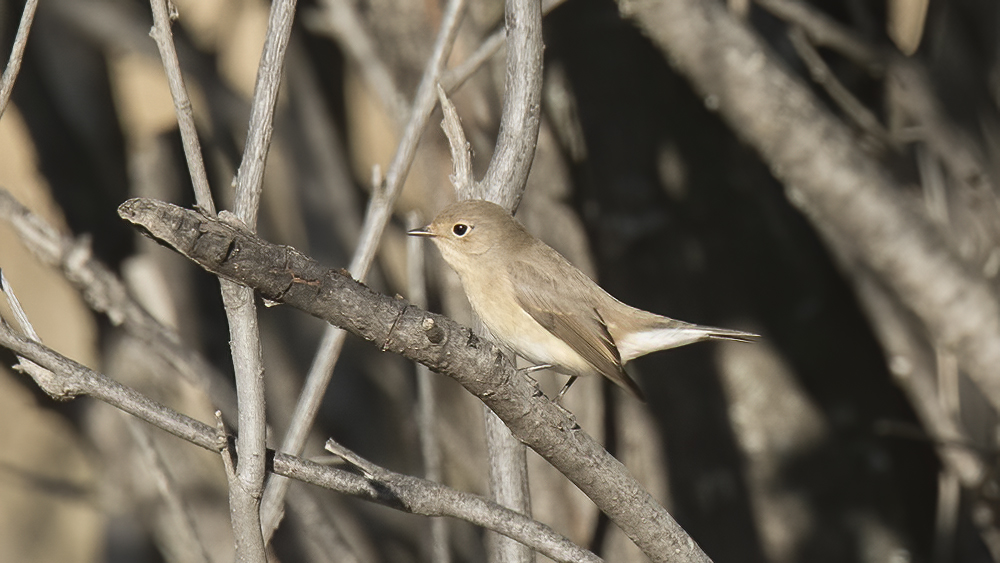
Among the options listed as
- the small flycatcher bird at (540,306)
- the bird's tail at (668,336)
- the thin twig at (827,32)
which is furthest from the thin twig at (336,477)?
the thin twig at (827,32)

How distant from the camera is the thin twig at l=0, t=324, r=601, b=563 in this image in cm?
199

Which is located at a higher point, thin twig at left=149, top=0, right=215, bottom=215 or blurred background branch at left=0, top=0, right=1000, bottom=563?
blurred background branch at left=0, top=0, right=1000, bottom=563

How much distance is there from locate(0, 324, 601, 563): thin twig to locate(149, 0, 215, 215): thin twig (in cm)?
45

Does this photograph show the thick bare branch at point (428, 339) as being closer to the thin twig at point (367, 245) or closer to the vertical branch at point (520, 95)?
the thin twig at point (367, 245)

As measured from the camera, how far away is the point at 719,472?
567cm

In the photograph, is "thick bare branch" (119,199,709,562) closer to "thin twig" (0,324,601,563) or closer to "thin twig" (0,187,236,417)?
"thin twig" (0,324,601,563)

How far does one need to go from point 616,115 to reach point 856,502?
284cm

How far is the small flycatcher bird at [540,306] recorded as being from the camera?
149 inches

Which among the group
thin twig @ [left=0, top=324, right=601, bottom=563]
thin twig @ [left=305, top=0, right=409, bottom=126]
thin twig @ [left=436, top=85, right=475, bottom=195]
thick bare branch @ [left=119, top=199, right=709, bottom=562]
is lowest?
thin twig @ [left=0, top=324, right=601, bottom=563]

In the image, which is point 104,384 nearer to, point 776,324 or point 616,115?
point 616,115

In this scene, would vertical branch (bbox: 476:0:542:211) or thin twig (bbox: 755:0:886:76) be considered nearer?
vertical branch (bbox: 476:0:542:211)

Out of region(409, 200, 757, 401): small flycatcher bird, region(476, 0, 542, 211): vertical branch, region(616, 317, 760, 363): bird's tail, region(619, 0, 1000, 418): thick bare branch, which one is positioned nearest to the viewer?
region(476, 0, 542, 211): vertical branch

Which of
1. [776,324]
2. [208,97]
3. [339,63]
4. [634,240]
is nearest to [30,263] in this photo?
[208,97]

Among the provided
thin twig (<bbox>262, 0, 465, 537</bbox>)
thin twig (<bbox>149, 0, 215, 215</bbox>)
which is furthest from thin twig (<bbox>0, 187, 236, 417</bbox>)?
thin twig (<bbox>149, 0, 215, 215</bbox>)
